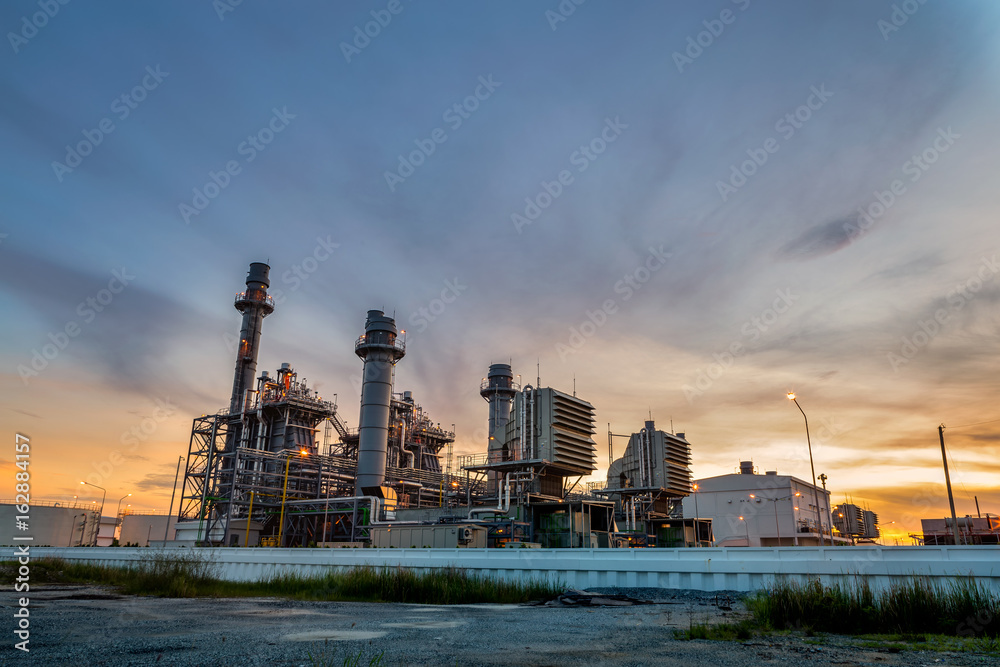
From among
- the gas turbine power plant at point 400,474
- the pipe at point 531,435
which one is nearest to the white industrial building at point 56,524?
the gas turbine power plant at point 400,474

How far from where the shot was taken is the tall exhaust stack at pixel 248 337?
62.7 meters

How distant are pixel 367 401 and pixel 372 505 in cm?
1409

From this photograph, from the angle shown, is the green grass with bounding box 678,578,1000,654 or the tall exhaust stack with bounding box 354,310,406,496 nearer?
the green grass with bounding box 678,578,1000,654

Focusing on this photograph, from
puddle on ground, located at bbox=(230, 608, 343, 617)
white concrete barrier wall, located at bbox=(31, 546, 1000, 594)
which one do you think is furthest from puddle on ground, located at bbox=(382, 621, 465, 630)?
white concrete barrier wall, located at bbox=(31, 546, 1000, 594)

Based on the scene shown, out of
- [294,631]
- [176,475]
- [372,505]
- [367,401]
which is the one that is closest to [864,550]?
[294,631]

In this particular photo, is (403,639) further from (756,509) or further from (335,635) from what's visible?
(756,509)

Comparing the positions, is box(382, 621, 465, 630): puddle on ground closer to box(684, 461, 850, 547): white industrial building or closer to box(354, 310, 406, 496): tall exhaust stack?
box(354, 310, 406, 496): tall exhaust stack

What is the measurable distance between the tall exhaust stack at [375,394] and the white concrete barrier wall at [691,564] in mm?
27426

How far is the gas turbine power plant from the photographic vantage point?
120 feet

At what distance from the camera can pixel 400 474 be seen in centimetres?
5931

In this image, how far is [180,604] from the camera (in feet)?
47.4

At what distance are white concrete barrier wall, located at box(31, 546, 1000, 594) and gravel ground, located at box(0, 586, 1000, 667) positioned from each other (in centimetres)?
268

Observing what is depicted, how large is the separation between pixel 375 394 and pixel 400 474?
10.4 m

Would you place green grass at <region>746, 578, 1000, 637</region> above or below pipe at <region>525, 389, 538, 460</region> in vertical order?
below
